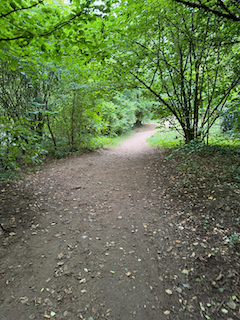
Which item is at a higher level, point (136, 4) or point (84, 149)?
point (136, 4)

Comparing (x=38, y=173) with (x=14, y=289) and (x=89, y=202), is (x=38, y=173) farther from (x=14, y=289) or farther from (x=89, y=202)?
(x=14, y=289)

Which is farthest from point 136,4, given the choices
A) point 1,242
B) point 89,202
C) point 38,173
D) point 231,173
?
point 1,242

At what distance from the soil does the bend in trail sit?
0.01m

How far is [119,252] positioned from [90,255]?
1.66 ft

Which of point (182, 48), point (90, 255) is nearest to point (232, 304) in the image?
point (90, 255)

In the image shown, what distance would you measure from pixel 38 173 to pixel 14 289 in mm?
4064

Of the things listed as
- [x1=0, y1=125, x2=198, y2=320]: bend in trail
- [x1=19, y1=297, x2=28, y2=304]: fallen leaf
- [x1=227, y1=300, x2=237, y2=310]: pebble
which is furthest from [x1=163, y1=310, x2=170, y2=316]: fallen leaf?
[x1=19, y1=297, x2=28, y2=304]: fallen leaf

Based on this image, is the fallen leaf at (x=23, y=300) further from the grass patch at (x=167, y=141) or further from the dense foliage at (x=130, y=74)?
the grass patch at (x=167, y=141)

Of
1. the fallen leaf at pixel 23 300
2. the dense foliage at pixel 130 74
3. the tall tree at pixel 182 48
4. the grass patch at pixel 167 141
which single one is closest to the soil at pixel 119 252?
the fallen leaf at pixel 23 300

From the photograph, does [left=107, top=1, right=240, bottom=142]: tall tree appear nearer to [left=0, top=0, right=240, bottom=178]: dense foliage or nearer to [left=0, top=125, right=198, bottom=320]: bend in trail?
[left=0, top=0, right=240, bottom=178]: dense foliage

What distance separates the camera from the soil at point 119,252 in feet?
6.93

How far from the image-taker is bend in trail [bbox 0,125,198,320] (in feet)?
6.95

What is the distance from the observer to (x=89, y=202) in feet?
14.4

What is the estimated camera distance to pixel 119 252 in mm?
2932
